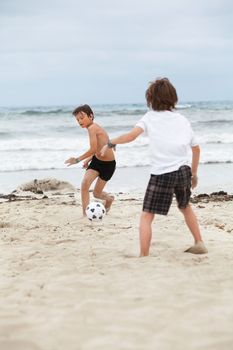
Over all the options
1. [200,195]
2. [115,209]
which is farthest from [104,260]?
[200,195]

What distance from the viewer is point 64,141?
22.3 m

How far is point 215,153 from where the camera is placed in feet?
56.0

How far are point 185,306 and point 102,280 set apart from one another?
816 mm

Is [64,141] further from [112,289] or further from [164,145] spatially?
[112,289]

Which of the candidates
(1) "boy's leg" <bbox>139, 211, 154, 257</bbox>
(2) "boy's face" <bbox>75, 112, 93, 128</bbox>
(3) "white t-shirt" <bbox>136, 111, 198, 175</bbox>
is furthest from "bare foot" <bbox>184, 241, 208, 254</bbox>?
(2) "boy's face" <bbox>75, 112, 93, 128</bbox>

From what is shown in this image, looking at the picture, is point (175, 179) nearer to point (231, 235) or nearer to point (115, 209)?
point (231, 235)

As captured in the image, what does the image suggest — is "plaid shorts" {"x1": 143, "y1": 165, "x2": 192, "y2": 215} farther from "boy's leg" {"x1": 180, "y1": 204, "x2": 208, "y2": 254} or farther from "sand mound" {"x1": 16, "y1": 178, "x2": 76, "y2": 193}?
"sand mound" {"x1": 16, "y1": 178, "x2": 76, "y2": 193}

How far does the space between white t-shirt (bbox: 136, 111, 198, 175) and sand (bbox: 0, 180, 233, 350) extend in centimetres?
83

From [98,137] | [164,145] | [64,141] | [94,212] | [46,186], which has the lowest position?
[64,141]

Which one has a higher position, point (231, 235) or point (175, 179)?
point (175, 179)

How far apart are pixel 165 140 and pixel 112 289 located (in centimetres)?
136

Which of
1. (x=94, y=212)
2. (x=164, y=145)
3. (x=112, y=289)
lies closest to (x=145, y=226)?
(x=164, y=145)

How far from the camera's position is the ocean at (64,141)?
50.1 feet

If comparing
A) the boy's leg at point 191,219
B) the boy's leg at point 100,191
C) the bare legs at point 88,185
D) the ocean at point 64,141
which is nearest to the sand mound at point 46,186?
the ocean at point 64,141
